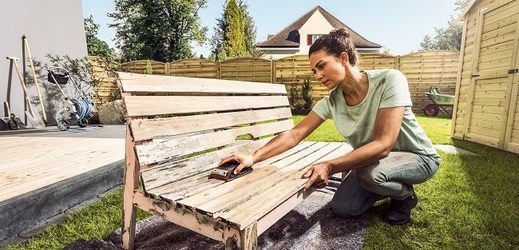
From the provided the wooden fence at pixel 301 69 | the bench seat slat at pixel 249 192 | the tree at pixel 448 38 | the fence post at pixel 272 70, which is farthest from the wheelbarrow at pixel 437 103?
the tree at pixel 448 38

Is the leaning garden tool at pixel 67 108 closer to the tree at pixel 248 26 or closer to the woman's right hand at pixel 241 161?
the woman's right hand at pixel 241 161

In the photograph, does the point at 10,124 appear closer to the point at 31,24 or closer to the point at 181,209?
the point at 31,24

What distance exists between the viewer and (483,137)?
466 centimetres

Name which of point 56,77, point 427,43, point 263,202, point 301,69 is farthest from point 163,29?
point 427,43

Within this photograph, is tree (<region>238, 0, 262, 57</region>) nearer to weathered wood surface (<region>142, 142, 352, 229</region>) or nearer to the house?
the house

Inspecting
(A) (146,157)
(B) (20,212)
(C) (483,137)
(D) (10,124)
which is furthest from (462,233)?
(D) (10,124)

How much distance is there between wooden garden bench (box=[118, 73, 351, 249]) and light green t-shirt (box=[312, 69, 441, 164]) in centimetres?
33

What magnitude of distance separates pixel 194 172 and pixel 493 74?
209 inches

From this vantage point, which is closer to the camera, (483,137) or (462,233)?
(462,233)

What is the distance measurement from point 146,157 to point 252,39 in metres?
38.2

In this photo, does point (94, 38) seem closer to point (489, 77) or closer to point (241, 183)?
point (489, 77)

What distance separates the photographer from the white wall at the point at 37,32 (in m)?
5.30

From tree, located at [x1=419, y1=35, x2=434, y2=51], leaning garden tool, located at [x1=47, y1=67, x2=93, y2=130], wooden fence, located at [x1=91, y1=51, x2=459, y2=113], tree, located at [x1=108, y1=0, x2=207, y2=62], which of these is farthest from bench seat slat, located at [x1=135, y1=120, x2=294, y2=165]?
tree, located at [x1=419, y1=35, x2=434, y2=51]

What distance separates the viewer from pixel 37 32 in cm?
599
